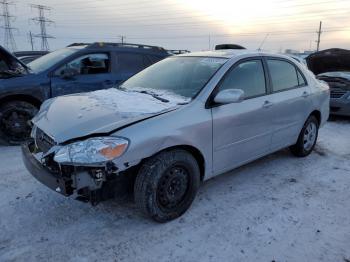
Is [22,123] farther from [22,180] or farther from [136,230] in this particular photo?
[136,230]

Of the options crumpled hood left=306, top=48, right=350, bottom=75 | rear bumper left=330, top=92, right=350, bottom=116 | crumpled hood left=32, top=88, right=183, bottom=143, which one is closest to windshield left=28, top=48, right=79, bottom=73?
crumpled hood left=32, top=88, right=183, bottom=143

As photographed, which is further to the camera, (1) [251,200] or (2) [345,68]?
(2) [345,68]

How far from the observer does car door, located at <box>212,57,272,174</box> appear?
11.8 ft

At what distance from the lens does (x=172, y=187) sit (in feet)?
10.6

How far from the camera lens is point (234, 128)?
3.70m

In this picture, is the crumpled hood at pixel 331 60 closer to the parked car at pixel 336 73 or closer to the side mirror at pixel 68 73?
the parked car at pixel 336 73

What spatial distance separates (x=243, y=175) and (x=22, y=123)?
3528 millimetres

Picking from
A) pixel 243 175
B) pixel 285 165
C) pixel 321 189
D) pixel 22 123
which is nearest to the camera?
pixel 321 189

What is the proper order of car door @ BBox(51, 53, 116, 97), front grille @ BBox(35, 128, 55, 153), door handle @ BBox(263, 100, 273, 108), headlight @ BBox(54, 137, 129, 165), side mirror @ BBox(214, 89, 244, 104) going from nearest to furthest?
headlight @ BBox(54, 137, 129, 165)
front grille @ BBox(35, 128, 55, 153)
side mirror @ BBox(214, 89, 244, 104)
door handle @ BBox(263, 100, 273, 108)
car door @ BBox(51, 53, 116, 97)

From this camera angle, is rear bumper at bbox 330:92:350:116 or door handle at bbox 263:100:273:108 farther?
rear bumper at bbox 330:92:350:116

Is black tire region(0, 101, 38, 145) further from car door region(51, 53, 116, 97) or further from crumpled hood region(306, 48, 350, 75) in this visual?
crumpled hood region(306, 48, 350, 75)

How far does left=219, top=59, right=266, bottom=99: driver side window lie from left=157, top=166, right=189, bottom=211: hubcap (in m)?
1.03

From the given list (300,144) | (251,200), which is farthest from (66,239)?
(300,144)

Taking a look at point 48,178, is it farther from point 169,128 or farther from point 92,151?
point 169,128
